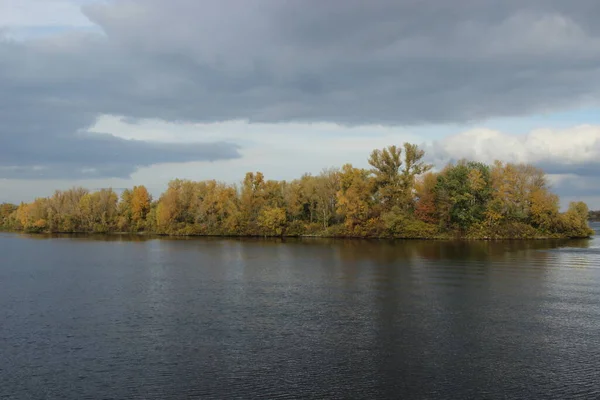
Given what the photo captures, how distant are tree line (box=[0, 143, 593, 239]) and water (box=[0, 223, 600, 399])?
3988cm

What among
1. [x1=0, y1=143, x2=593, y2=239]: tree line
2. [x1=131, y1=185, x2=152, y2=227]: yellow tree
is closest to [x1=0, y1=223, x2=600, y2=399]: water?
[x1=0, y1=143, x2=593, y2=239]: tree line

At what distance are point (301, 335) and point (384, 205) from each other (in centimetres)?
6486

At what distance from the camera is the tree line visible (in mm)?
75000

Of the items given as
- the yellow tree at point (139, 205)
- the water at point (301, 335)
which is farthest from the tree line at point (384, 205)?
the water at point (301, 335)

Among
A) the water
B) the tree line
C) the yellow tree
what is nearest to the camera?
the water

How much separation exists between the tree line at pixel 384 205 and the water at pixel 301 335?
39883 mm

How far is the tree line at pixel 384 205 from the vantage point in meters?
75.0

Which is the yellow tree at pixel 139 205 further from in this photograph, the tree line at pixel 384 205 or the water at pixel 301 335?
the water at pixel 301 335

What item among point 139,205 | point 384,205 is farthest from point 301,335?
point 139,205

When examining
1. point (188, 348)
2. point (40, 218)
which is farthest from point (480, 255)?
point (40, 218)

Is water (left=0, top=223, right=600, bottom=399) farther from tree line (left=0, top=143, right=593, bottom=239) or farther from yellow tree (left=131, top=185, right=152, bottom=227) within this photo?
yellow tree (left=131, top=185, right=152, bottom=227)

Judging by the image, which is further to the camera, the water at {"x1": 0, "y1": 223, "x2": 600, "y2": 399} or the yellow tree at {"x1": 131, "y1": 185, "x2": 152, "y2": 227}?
the yellow tree at {"x1": 131, "y1": 185, "x2": 152, "y2": 227}

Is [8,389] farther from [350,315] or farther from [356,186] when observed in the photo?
[356,186]

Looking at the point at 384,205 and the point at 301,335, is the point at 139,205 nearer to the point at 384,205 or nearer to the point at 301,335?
the point at 384,205
